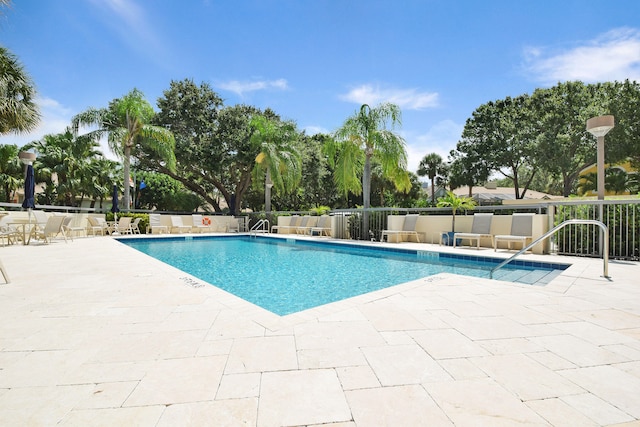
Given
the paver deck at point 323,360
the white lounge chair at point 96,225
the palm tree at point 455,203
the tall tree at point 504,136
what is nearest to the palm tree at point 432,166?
the tall tree at point 504,136

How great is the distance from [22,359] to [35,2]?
38.0 feet

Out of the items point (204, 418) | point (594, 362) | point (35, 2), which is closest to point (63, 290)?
point (204, 418)

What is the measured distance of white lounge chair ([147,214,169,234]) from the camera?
Answer: 49.0 feet

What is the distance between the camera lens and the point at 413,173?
105ft

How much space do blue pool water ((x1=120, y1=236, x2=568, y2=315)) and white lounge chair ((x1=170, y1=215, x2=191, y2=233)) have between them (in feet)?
20.4

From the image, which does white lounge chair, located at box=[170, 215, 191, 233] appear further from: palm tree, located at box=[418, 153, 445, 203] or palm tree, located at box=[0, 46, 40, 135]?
palm tree, located at box=[418, 153, 445, 203]

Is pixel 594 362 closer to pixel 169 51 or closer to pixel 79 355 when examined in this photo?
pixel 79 355

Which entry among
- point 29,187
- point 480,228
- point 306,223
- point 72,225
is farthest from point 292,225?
point 29,187

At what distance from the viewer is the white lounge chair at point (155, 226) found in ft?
49.0

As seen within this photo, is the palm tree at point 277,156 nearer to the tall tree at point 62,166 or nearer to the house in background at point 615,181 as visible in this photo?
the tall tree at point 62,166

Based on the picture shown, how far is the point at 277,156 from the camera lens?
16859 mm

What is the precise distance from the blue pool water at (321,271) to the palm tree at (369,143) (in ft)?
11.7

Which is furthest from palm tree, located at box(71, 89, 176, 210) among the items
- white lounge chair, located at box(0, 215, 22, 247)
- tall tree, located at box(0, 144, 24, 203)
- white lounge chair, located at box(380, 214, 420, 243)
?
white lounge chair, located at box(380, 214, 420, 243)

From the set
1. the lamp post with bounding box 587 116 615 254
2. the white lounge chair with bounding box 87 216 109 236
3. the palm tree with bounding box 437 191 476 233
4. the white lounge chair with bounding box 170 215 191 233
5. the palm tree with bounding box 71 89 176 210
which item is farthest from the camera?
the white lounge chair with bounding box 170 215 191 233
